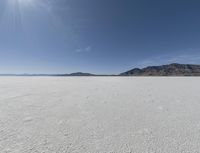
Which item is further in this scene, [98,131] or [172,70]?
[172,70]

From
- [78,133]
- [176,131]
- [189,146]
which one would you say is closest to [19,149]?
[78,133]

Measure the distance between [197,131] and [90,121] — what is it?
5.81 feet

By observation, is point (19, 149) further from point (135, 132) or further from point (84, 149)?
point (135, 132)

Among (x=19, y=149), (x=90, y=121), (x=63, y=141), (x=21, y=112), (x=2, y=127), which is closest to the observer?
(x=19, y=149)

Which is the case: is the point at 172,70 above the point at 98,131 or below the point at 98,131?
above

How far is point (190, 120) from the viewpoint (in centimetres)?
251

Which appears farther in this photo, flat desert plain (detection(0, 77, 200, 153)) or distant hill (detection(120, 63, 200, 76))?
distant hill (detection(120, 63, 200, 76))

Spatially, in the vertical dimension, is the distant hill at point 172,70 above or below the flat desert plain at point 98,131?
above

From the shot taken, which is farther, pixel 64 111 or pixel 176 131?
pixel 64 111

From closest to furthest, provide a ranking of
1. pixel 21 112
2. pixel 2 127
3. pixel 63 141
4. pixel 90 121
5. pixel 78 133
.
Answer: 1. pixel 63 141
2. pixel 78 133
3. pixel 2 127
4. pixel 90 121
5. pixel 21 112

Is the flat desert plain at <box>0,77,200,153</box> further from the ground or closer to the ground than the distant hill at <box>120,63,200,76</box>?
closer to the ground

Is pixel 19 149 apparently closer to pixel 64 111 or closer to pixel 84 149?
pixel 84 149

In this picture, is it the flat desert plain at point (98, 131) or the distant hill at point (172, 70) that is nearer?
the flat desert plain at point (98, 131)

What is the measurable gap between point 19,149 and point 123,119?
1767 mm
